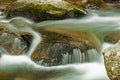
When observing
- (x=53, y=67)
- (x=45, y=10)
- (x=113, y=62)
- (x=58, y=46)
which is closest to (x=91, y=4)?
(x=45, y=10)

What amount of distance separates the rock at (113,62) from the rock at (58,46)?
2408 mm

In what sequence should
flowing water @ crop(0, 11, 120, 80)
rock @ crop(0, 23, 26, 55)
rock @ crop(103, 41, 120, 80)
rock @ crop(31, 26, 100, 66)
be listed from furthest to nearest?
rock @ crop(0, 23, 26, 55) < rock @ crop(31, 26, 100, 66) < flowing water @ crop(0, 11, 120, 80) < rock @ crop(103, 41, 120, 80)

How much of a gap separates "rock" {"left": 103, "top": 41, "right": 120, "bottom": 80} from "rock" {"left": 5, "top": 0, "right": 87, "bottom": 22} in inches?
200

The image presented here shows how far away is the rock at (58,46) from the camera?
28.1 feet

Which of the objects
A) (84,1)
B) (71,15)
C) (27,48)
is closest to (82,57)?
(27,48)

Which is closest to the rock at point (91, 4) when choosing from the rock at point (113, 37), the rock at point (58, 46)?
the rock at point (113, 37)

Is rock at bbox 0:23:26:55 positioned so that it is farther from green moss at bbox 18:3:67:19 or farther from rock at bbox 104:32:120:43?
rock at bbox 104:32:120:43

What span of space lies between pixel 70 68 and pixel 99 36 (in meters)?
2.03

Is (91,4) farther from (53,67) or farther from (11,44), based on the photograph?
(53,67)

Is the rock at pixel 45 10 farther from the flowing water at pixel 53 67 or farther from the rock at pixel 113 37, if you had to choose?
the rock at pixel 113 37

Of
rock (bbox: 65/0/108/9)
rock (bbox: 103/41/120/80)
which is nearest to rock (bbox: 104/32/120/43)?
rock (bbox: 103/41/120/80)

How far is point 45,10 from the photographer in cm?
1107

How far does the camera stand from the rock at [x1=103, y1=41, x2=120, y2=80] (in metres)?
5.81

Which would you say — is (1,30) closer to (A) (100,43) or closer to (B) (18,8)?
(B) (18,8)
